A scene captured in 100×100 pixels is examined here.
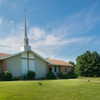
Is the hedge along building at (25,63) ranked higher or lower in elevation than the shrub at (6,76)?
higher

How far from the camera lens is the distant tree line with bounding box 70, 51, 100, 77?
39.5 meters

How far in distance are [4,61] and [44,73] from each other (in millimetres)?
8670

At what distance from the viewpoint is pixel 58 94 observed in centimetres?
997

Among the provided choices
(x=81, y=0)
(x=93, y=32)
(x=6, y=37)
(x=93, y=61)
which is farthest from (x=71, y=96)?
(x=93, y=61)

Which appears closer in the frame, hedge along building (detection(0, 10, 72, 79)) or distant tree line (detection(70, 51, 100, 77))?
hedge along building (detection(0, 10, 72, 79))

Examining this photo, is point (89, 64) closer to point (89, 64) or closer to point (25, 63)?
point (89, 64)

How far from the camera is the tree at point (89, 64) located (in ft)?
130

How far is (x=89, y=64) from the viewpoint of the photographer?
39969 millimetres

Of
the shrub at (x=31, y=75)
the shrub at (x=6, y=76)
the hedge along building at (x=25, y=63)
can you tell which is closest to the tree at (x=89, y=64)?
the hedge along building at (x=25, y=63)

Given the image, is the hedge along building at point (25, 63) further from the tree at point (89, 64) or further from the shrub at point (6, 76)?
the tree at point (89, 64)

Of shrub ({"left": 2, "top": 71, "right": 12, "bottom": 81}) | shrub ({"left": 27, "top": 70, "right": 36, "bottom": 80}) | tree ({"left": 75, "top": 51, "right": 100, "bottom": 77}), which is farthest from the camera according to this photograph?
tree ({"left": 75, "top": 51, "right": 100, "bottom": 77})

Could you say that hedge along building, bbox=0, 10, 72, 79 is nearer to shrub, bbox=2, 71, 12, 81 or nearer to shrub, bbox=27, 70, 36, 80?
shrub, bbox=27, 70, 36, 80

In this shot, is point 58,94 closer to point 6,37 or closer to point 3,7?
point 3,7

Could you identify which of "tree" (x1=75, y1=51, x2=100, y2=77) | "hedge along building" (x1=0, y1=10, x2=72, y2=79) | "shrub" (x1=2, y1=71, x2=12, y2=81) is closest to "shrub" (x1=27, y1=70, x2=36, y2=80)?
"hedge along building" (x1=0, y1=10, x2=72, y2=79)
